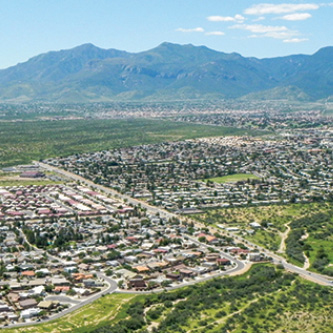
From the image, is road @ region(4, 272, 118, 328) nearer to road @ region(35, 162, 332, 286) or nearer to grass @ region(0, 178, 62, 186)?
road @ region(35, 162, 332, 286)

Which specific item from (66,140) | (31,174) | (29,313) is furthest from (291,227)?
(66,140)

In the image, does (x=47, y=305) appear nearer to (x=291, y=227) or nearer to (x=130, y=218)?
(x=130, y=218)

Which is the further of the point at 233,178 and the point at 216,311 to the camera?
the point at 233,178

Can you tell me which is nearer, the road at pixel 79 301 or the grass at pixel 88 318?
the grass at pixel 88 318

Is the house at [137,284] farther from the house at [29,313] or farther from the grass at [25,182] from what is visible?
the grass at [25,182]

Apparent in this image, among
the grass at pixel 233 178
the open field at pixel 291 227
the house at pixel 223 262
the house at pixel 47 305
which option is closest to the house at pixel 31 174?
the grass at pixel 233 178

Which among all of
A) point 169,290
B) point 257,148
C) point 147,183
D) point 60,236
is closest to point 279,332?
point 169,290
